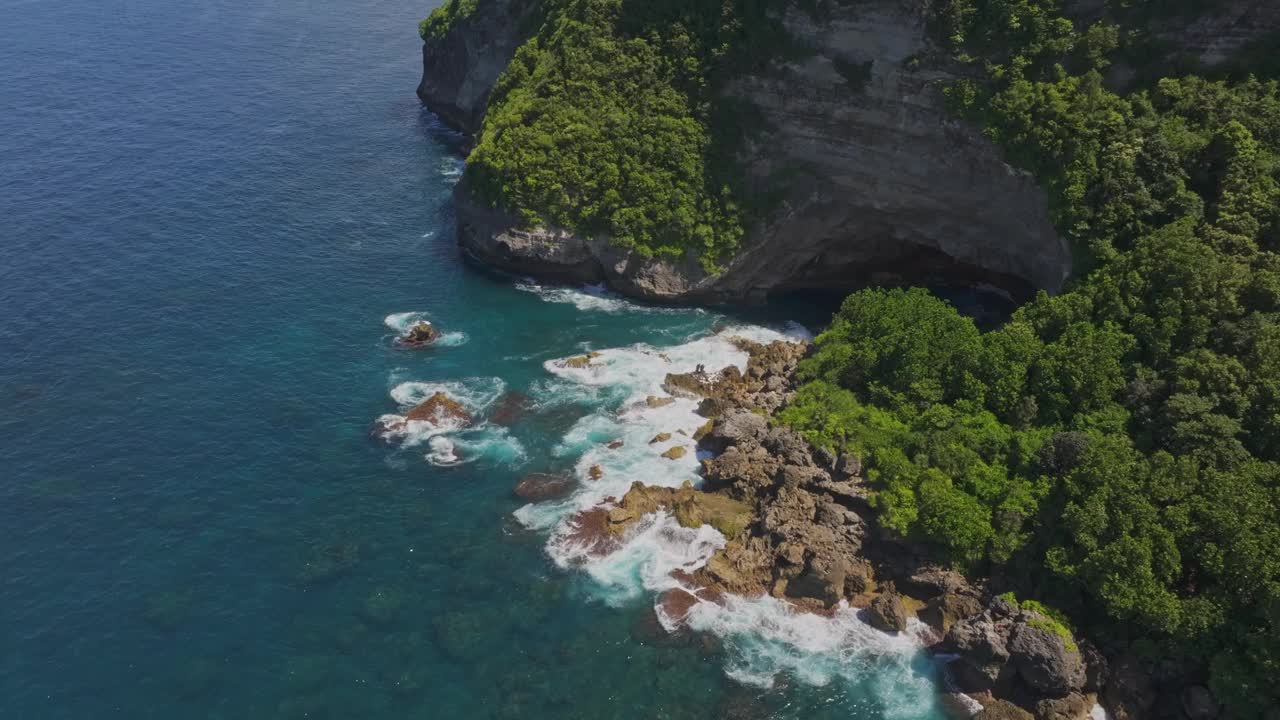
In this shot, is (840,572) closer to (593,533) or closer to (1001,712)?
(1001,712)

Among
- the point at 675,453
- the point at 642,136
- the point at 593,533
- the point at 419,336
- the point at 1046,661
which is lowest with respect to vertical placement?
the point at 593,533

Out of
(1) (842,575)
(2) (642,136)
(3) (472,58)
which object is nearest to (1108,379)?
(1) (842,575)

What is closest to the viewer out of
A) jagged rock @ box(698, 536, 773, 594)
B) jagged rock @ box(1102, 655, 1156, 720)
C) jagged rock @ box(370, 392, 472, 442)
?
jagged rock @ box(1102, 655, 1156, 720)

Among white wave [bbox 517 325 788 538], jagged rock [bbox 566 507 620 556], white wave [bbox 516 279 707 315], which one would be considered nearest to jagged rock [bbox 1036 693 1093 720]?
white wave [bbox 517 325 788 538]

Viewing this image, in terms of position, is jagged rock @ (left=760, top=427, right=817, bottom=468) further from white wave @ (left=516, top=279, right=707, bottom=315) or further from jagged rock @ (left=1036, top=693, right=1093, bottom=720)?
white wave @ (left=516, top=279, right=707, bottom=315)

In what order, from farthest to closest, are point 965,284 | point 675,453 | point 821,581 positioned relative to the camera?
point 965,284 < point 675,453 < point 821,581

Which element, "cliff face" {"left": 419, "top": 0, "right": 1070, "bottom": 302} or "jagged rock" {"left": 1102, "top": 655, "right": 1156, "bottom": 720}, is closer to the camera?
"jagged rock" {"left": 1102, "top": 655, "right": 1156, "bottom": 720}

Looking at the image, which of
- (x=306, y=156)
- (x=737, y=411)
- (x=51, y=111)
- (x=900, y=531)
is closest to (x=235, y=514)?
(x=737, y=411)
